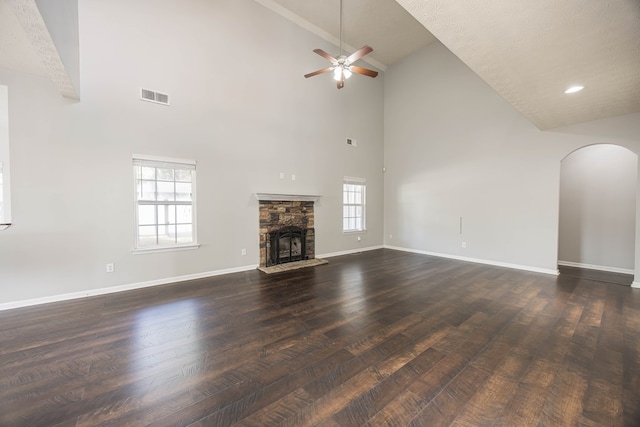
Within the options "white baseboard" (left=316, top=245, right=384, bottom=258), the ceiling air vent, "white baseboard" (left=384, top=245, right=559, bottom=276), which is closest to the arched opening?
"white baseboard" (left=384, top=245, right=559, bottom=276)

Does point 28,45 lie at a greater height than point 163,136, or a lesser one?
greater

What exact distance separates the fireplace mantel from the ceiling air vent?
219cm

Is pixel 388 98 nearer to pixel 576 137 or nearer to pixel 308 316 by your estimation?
pixel 576 137

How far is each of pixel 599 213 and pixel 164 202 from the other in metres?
8.38

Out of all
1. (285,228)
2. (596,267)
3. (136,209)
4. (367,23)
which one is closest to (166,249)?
(136,209)

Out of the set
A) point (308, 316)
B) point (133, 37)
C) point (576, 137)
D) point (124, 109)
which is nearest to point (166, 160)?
point (124, 109)

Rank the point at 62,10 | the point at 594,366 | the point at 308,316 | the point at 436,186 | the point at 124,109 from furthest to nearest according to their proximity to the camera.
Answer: the point at 436,186, the point at 124,109, the point at 308,316, the point at 62,10, the point at 594,366

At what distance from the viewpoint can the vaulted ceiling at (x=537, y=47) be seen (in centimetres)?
184

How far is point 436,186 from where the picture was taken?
6.61 meters

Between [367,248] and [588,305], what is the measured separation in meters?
4.58

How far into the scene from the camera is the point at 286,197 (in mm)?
5621

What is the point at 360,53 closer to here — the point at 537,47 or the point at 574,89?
the point at 537,47

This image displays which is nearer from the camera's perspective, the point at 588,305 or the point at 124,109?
the point at 588,305

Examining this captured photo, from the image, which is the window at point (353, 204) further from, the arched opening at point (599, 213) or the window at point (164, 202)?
the arched opening at point (599, 213)
